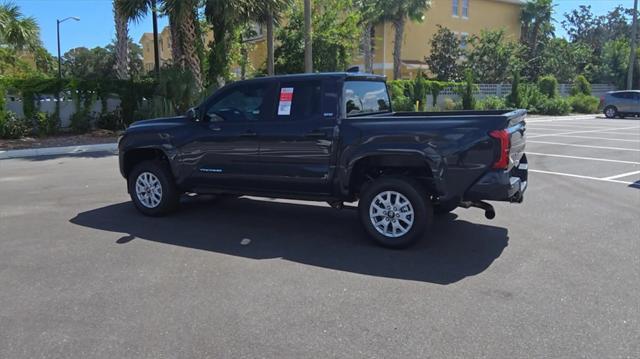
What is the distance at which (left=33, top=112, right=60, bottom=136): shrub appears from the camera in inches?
703

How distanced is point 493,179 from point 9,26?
1951 cm

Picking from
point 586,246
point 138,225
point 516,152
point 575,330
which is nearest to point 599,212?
point 586,246

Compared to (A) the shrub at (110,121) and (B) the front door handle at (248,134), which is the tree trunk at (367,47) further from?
(B) the front door handle at (248,134)

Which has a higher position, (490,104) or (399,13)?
(399,13)

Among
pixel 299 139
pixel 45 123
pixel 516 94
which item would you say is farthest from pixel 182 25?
pixel 516 94

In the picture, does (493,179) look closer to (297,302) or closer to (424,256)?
(424,256)

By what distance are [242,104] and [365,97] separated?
1.52 metres

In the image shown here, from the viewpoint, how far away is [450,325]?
4.03 m

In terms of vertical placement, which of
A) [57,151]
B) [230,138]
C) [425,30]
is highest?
[425,30]

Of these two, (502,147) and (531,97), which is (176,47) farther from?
(531,97)

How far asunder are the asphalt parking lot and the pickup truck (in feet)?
1.49

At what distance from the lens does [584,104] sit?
35.4 m

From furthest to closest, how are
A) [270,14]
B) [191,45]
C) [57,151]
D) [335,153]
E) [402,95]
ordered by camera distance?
[402,95] < [270,14] < [191,45] < [57,151] < [335,153]

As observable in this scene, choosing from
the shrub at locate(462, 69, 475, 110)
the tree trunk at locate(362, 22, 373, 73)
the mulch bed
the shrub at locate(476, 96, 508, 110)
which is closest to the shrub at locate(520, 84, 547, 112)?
the shrub at locate(476, 96, 508, 110)
